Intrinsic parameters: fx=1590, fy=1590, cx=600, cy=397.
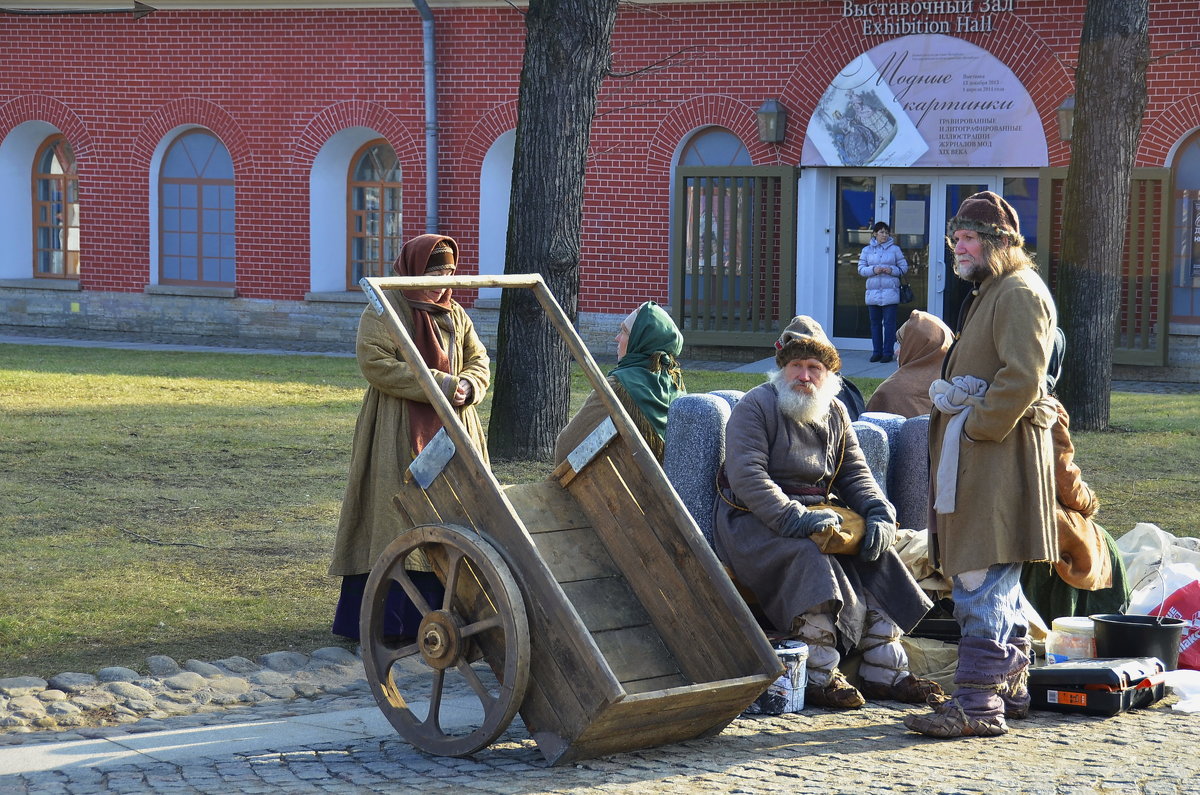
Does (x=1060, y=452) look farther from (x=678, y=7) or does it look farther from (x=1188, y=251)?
(x=678, y=7)

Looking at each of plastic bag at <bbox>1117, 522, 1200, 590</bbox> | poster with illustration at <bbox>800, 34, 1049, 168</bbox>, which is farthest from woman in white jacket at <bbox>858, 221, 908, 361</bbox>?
plastic bag at <bbox>1117, 522, 1200, 590</bbox>

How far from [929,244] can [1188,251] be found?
285 centimetres

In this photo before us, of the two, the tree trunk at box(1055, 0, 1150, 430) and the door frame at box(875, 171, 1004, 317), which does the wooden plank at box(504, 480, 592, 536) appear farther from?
the door frame at box(875, 171, 1004, 317)

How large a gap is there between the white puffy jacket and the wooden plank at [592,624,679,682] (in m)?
13.1

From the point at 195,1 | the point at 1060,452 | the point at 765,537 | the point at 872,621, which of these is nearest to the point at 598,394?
the point at 765,537

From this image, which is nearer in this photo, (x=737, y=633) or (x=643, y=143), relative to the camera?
(x=737, y=633)

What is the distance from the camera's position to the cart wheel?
474cm

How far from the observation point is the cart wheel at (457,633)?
15.5 feet

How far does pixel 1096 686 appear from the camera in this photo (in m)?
5.60

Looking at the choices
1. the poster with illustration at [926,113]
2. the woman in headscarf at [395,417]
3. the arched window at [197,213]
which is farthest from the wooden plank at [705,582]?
the arched window at [197,213]

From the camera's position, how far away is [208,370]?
16891mm

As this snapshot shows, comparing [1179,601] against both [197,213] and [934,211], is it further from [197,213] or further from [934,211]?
[197,213]

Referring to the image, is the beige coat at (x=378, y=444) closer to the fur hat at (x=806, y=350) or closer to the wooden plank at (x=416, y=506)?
the wooden plank at (x=416, y=506)

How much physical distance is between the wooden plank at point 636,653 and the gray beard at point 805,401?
102 centimetres
